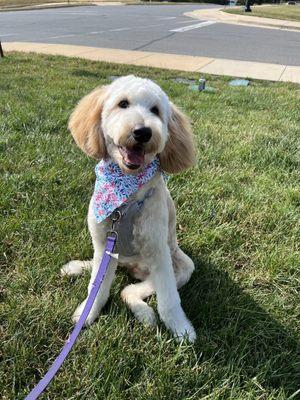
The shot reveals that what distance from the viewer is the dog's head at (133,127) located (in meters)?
2.14

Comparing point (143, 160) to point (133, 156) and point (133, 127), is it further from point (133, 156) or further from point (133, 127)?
point (133, 127)

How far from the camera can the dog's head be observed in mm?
2143

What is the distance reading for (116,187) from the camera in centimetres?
238

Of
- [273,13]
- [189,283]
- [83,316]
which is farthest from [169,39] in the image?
[273,13]

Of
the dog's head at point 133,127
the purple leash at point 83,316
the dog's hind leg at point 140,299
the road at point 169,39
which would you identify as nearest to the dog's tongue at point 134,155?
the dog's head at point 133,127

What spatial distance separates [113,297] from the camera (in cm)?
263

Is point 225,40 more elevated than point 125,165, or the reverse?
point 125,165

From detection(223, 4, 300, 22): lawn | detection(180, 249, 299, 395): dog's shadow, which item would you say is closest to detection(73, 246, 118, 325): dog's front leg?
detection(180, 249, 299, 395): dog's shadow

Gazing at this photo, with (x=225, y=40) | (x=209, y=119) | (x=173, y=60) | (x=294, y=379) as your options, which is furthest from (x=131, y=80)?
(x=225, y=40)

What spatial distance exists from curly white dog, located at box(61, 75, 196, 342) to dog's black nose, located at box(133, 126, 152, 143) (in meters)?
0.04

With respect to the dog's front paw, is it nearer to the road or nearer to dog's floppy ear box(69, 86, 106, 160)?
dog's floppy ear box(69, 86, 106, 160)

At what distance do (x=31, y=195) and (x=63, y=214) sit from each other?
0.39 metres

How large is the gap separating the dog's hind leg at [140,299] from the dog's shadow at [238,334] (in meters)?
0.23

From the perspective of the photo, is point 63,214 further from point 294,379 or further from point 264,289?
point 294,379
